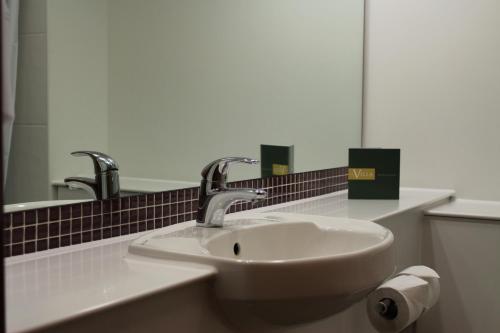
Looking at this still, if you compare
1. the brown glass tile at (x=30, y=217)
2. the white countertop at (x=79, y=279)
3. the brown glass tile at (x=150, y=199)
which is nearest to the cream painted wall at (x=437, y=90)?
the brown glass tile at (x=150, y=199)

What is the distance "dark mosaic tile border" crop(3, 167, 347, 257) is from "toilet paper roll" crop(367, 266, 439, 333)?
443 millimetres

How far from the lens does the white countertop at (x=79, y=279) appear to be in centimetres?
81

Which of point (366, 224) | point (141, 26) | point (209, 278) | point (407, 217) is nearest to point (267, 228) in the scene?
point (366, 224)

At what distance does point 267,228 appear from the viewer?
4.60ft

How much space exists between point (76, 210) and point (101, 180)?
9 cm

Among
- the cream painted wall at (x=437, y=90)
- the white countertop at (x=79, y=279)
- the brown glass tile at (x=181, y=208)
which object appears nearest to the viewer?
the white countertop at (x=79, y=279)

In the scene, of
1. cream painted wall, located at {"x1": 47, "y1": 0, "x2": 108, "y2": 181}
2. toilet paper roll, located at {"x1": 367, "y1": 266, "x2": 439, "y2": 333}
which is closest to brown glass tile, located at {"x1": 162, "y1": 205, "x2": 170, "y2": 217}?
cream painted wall, located at {"x1": 47, "y1": 0, "x2": 108, "y2": 181}

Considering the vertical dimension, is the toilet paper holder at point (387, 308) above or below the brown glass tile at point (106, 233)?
below

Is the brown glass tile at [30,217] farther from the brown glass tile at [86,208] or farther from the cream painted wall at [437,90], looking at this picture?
the cream painted wall at [437,90]

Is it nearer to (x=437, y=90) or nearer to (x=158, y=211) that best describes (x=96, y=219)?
(x=158, y=211)

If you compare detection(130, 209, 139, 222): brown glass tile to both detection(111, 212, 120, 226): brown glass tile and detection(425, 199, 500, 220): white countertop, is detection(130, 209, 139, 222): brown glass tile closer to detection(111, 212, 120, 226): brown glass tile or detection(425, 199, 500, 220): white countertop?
detection(111, 212, 120, 226): brown glass tile

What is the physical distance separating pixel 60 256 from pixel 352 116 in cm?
154

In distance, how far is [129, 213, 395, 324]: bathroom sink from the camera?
103 cm

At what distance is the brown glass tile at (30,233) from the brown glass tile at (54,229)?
4 cm
